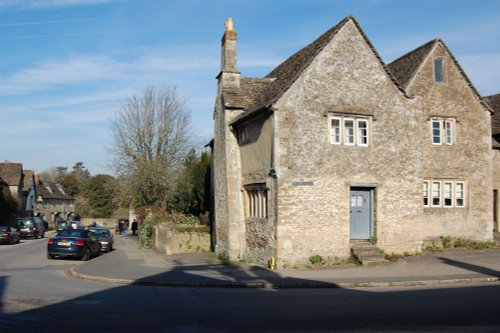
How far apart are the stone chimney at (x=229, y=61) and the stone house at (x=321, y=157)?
0.05 meters

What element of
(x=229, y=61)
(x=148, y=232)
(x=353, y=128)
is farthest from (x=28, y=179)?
(x=353, y=128)

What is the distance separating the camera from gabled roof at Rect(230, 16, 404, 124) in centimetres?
1961

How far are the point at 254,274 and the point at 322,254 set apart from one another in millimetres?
3195

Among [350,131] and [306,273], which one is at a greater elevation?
[350,131]

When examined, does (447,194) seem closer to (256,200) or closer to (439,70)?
(439,70)

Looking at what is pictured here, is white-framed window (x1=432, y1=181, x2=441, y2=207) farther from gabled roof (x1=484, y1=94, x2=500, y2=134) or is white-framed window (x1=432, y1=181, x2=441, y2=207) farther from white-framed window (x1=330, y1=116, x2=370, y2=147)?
white-framed window (x1=330, y1=116, x2=370, y2=147)

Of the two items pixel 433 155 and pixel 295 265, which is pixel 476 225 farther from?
pixel 295 265

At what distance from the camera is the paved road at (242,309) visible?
29.4ft

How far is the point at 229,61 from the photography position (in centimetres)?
2391

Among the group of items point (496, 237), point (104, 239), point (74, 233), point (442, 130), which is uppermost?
point (442, 130)

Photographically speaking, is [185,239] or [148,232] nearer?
[185,239]

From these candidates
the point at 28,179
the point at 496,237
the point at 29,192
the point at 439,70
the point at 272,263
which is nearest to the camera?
the point at 272,263

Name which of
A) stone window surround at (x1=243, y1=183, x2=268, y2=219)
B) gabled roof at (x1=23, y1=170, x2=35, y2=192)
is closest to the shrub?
stone window surround at (x1=243, y1=183, x2=268, y2=219)

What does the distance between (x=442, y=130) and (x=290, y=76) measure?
949 cm
